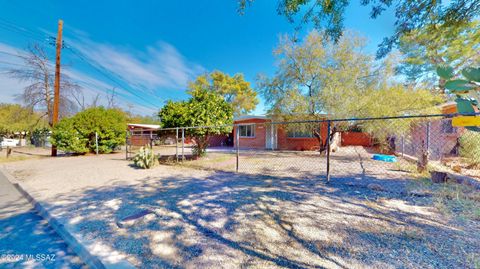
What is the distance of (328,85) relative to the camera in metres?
9.38

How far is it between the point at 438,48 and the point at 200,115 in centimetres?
899

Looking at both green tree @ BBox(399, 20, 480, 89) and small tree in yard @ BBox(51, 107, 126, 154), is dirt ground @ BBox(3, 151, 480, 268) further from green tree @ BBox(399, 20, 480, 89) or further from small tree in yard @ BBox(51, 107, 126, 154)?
small tree in yard @ BBox(51, 107, 126, 154)

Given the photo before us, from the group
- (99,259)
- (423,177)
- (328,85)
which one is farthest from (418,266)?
(328,85)

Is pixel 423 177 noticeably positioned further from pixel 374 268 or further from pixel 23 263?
pixel 23 263

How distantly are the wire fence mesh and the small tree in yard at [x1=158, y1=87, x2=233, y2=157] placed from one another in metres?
0.14

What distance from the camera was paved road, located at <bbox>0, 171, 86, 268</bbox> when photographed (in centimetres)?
204

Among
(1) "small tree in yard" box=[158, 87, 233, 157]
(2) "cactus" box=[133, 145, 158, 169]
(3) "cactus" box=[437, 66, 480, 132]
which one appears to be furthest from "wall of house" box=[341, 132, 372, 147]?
(3) "cactus" box=[437, 66, 480, 132]

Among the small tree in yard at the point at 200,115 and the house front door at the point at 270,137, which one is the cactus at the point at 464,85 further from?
the house front door at the point at 270,137

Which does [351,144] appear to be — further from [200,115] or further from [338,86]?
[200,115]

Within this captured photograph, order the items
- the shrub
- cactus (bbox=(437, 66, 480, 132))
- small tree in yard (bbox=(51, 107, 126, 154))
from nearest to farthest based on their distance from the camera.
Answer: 1. cactus (bbox=(437, 66, 480, 132))
2. the shrub
3. small tree in yard (bbox=(51, 107, 126, 154))

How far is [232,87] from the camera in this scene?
26391 mm

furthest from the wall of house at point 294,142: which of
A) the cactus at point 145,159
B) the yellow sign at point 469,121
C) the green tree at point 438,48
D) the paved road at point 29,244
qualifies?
the paved road at point 29,244

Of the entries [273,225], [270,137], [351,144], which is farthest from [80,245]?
[351,144]

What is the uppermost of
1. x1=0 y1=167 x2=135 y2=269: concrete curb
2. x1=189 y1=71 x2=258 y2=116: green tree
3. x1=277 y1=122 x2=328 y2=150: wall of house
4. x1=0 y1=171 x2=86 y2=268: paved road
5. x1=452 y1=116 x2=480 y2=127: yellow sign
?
x1=189 y1=71 x2=258 y2=116: green tree
